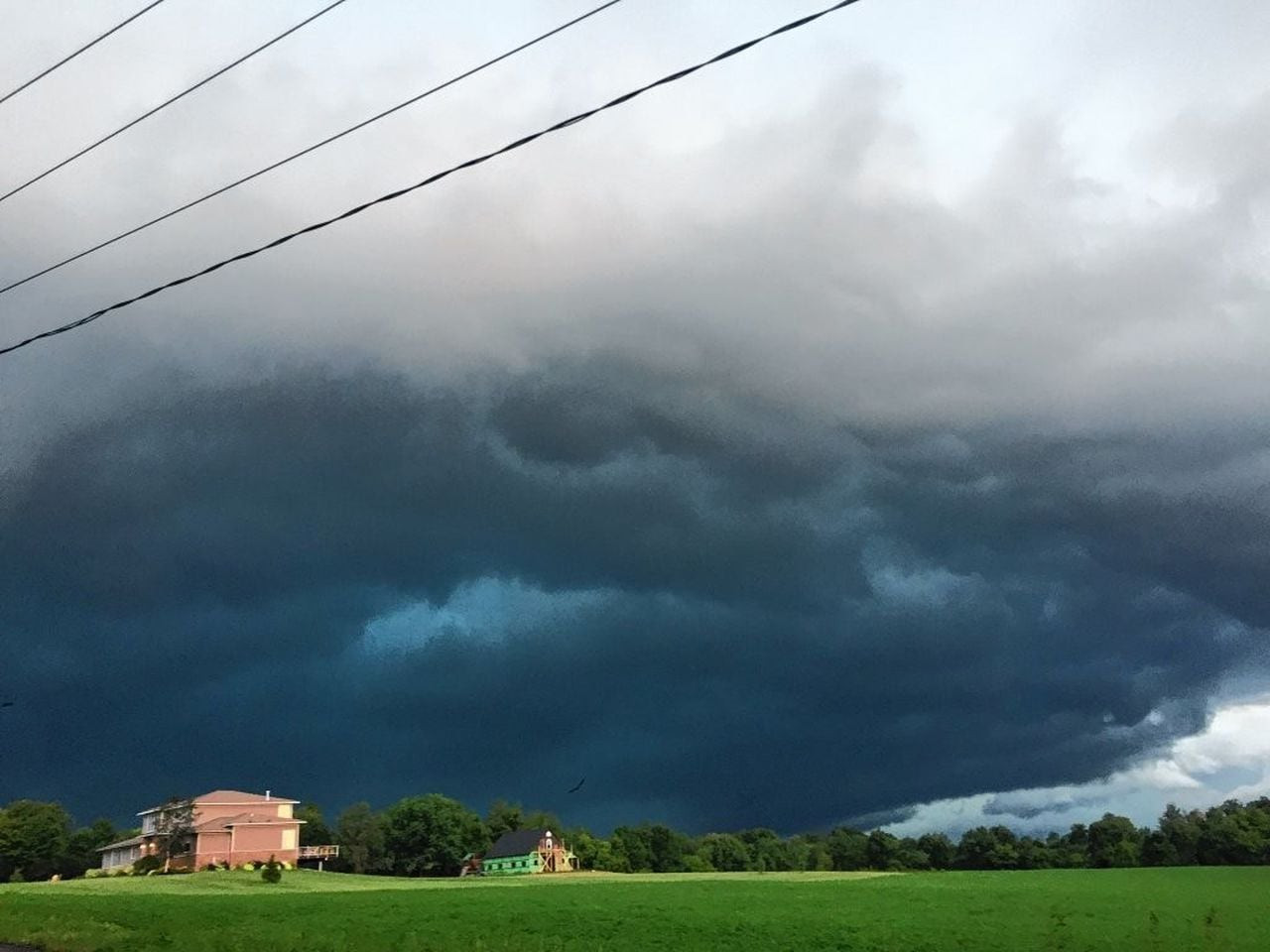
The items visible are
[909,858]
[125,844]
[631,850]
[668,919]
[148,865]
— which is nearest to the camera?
[668,919]

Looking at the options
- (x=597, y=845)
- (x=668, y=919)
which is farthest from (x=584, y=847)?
(x=668, y=919)

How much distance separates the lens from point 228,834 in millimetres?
128625

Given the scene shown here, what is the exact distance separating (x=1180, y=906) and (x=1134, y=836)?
103 meters

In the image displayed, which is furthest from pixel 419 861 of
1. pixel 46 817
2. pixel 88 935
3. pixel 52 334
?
pixel 52 334

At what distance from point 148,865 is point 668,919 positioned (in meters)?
92.0

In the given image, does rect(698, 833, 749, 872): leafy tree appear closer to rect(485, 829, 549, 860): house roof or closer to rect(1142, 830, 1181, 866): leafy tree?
rect(485, 829, 549, 860): house roof

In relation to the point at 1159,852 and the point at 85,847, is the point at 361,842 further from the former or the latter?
the point at 1159,852

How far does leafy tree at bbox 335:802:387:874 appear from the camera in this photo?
156 metres

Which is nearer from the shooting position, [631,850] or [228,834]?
[228,834]

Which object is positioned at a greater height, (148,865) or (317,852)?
(317,852)

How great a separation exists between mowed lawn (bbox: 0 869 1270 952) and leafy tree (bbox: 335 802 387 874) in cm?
8404

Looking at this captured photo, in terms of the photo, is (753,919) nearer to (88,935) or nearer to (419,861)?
(88,935)

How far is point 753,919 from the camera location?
4794 centimetres

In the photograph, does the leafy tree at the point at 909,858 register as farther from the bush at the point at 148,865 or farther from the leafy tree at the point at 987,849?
Result: the bush at the point at 148,865
